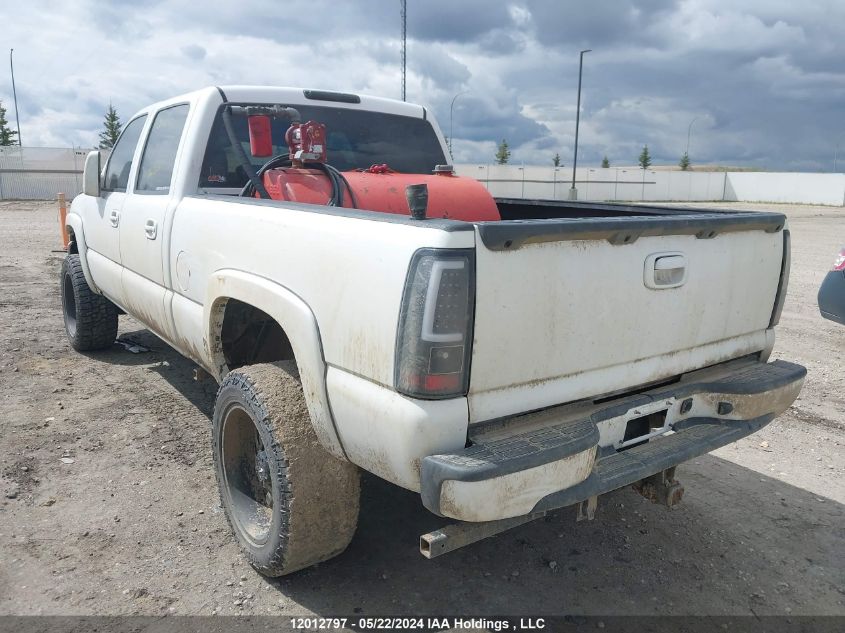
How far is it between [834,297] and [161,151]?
524cm

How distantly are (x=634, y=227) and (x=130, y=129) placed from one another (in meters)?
4.03

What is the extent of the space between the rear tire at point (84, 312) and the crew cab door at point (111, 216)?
48 cm

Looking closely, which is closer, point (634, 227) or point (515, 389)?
point (515, 389)

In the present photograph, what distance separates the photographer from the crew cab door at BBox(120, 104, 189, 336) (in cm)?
380

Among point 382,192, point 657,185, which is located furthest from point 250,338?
point 657,185

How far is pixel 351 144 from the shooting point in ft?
14.2

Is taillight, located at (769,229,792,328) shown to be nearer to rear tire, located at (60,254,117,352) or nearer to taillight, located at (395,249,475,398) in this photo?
taillight, located at (395,249,475,398)

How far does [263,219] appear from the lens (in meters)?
2.79

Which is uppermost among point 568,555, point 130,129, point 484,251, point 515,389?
point 130,129

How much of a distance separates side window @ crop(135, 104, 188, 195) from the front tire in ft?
5.58

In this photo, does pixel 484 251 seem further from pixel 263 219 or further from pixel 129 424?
pixel 129 424

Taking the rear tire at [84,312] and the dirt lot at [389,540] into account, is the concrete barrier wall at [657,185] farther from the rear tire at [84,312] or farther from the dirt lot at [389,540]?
the dirt lot at [389,540]

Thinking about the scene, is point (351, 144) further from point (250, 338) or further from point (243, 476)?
point (243, 476)

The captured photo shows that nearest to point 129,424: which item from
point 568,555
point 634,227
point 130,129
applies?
point 130,129
